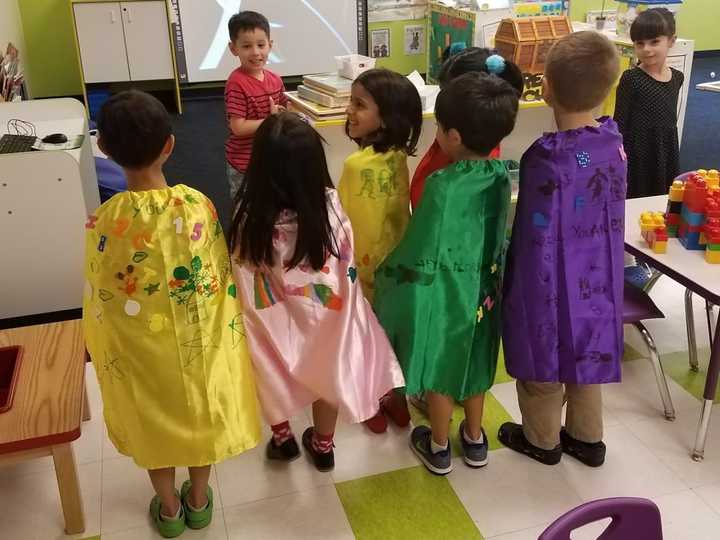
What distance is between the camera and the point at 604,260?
70.1 inches

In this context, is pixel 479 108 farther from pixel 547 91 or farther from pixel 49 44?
pixel 49 44

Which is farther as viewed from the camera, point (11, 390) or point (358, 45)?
point (358, 45)

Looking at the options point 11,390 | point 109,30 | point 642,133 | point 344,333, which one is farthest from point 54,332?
point 109,30

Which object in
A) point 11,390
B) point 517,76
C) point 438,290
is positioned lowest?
point 11,390

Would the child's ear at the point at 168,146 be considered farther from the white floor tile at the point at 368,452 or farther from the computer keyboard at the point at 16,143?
the computer keyboard at the point at 16,143

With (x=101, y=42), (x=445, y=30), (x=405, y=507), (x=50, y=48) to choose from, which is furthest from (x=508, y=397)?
(x=50, y=48)

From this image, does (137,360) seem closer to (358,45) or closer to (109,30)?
(109,30)

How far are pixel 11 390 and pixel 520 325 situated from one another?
1.29 m

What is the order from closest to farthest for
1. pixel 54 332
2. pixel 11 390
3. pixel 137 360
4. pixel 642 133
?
pixel 137 360 → pixel 11 390 → pixel 54 332 → pixel 642 133

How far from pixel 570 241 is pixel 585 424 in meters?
0.57

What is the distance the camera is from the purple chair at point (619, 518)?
97cm

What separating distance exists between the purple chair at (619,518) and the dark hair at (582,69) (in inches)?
39.1

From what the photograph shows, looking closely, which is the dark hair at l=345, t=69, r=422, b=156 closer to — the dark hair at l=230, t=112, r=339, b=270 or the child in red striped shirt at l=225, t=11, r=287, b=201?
the dark hair at l=230, t=112, r=339, b=270

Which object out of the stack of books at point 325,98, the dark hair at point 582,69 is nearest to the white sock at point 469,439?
the dark hair at point 582,69
